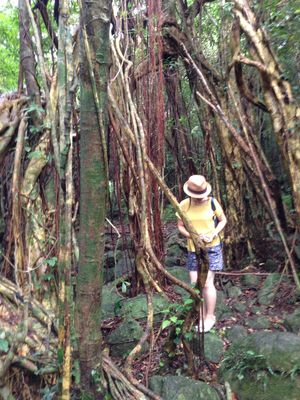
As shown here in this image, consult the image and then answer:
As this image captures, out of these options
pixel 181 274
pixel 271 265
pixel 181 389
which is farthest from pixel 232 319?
pixel 181 389

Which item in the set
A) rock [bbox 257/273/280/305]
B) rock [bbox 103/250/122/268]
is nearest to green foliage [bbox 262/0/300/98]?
rock [bbox 257/273/280/305]

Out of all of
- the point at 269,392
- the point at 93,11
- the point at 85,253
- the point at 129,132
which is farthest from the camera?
the point at 129,132

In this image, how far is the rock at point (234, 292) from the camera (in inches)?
165

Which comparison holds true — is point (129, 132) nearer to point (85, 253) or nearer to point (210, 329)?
point (85, 253)

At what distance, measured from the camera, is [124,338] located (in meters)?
3.24

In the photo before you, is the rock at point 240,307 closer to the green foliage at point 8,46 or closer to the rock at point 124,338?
the rock at point 124,338

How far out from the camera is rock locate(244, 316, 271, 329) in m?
3.43

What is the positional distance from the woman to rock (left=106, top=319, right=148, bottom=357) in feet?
1.80

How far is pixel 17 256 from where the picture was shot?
3047 mm

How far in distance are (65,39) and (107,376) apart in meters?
1.83

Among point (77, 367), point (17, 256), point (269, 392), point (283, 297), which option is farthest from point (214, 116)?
point (77, 367)

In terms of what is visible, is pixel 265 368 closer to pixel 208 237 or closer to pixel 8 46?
pixel 208 237

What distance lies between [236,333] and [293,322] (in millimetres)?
452

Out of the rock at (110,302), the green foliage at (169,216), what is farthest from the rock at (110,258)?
the green foliage at (169,216)
